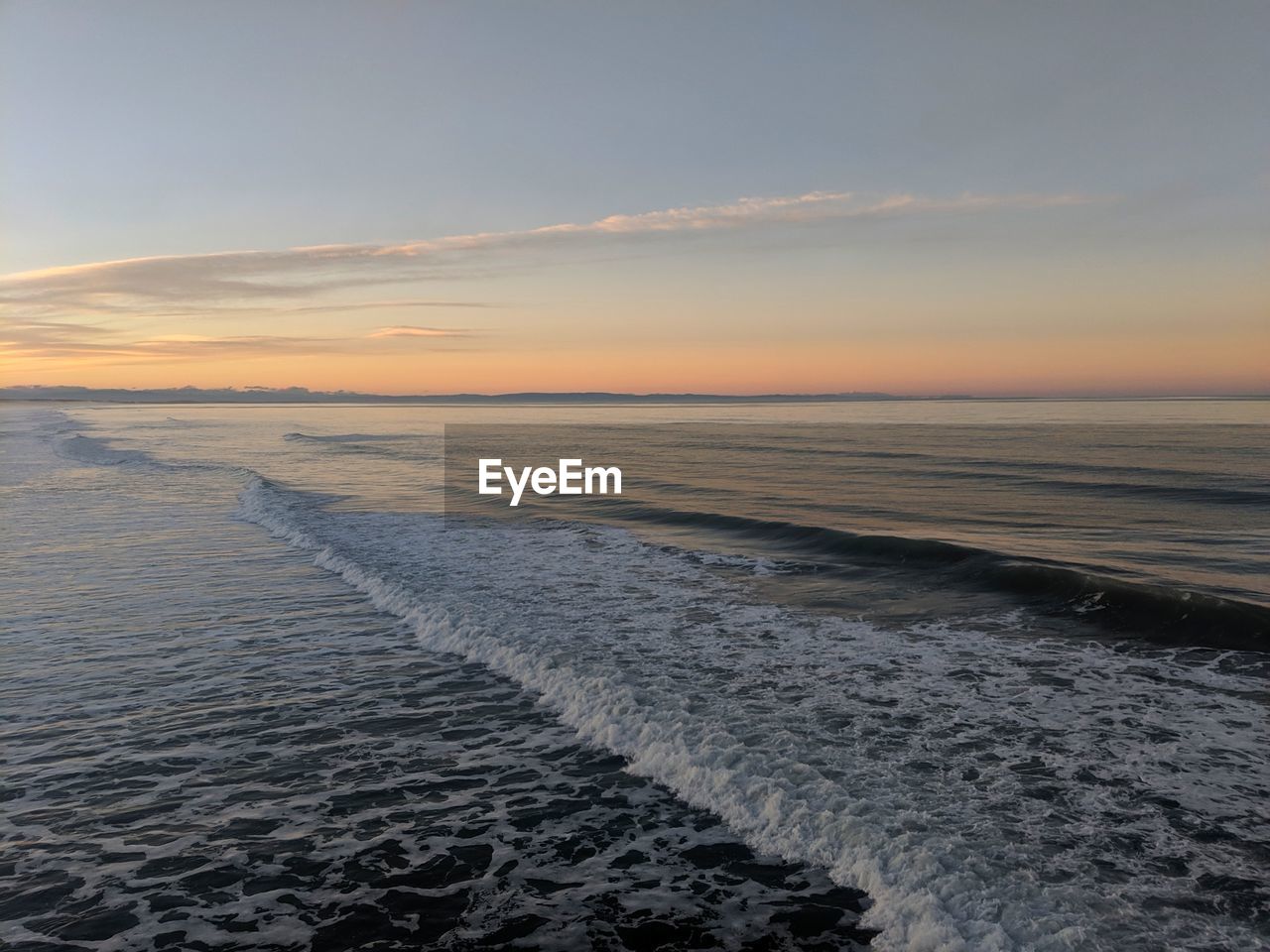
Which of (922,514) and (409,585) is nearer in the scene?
(409,585)

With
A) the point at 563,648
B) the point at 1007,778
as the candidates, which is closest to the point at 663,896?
the point at 1007,778

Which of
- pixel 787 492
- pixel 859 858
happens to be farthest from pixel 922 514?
pixel 859 858

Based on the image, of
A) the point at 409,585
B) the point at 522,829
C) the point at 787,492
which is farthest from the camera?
the point at 787,492

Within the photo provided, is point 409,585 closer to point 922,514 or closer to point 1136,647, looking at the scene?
point 1136,647

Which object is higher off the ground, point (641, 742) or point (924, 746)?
point (924, 746)

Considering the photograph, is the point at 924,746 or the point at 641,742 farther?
the point at 641,742

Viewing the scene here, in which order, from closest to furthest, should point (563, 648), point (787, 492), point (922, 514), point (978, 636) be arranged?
point (563, 648)
point (978, 636)
point (922, 514)
point (787, 492)
